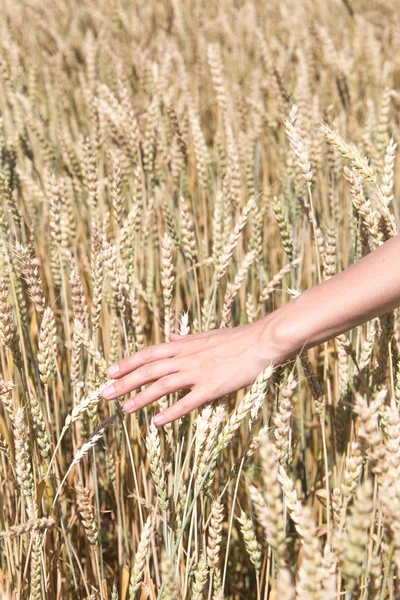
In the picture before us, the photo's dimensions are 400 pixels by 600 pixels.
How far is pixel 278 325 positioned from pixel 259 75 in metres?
1.94

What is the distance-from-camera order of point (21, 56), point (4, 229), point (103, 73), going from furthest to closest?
point (103, 73) → point (21, 56) → point (4, 229)

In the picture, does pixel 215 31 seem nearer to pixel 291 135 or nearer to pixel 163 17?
pixel 163 17

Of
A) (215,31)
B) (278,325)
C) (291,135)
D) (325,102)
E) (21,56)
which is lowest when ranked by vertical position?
(278,325)

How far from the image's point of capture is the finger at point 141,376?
0.88 meters

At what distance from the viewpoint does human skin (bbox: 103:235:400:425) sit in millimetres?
753

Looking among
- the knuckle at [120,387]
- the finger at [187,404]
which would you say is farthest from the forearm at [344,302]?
the knuckle at [120,387]

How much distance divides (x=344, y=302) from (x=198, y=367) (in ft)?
0.72

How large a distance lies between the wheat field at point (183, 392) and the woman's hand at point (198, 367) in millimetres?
30

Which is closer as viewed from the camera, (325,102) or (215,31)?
(325,102)

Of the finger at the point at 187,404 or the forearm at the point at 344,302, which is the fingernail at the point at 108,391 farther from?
the forearm at the point at 344,302

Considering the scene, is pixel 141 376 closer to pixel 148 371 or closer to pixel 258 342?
pixel 148 371

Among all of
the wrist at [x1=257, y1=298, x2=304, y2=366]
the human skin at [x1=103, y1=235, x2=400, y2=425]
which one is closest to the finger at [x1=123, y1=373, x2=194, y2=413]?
the human skin at [x1=103, y1=235, x2=400, y2=425]

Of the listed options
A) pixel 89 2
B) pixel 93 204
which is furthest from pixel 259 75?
pixel 93 204

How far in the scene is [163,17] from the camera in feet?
10.6
